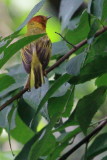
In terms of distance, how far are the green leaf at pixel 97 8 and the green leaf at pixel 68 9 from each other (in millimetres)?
716

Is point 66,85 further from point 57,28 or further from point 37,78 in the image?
point 57,28

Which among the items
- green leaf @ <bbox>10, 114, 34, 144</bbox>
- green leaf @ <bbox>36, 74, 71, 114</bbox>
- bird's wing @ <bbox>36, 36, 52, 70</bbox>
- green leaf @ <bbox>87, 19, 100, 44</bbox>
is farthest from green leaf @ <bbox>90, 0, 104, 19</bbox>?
green leaf @ <bbox>10, 114, 34, 144</bbox>

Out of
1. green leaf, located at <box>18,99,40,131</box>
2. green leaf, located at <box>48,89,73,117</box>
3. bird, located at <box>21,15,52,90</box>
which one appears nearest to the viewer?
green leaf, located at <box>48,89,73,117</box>

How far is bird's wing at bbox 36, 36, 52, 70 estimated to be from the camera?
2.86 m

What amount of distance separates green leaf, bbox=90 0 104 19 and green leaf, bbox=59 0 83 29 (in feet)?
2.35

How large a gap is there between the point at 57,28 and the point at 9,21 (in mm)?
1762

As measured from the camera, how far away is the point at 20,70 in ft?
9.89

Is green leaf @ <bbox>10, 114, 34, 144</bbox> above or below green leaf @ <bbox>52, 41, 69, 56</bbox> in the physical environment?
below

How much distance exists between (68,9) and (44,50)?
32 centimetres

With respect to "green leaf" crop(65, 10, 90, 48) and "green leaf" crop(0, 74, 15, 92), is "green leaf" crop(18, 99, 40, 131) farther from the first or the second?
"green leaf" crop(65, 10, 90, 48)

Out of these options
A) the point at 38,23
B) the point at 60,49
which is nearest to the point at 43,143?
the point at 60,49

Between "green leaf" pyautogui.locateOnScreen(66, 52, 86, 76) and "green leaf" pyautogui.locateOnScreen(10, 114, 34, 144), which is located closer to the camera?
"green leaf" pyautogui.locateOnScreen(66, 52, 86, 76)

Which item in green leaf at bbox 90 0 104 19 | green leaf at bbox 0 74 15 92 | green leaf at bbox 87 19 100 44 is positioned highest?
green leaf at bbox 90 0 104 19

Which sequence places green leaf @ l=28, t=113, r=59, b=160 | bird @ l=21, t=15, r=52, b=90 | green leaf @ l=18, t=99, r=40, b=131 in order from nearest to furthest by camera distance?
green leaf @ l=28, t=113, r=59, b=160
bird @ l=21, t=15, r=52, b=90
green leaf @ l=18, t=99, r=40, b=131
